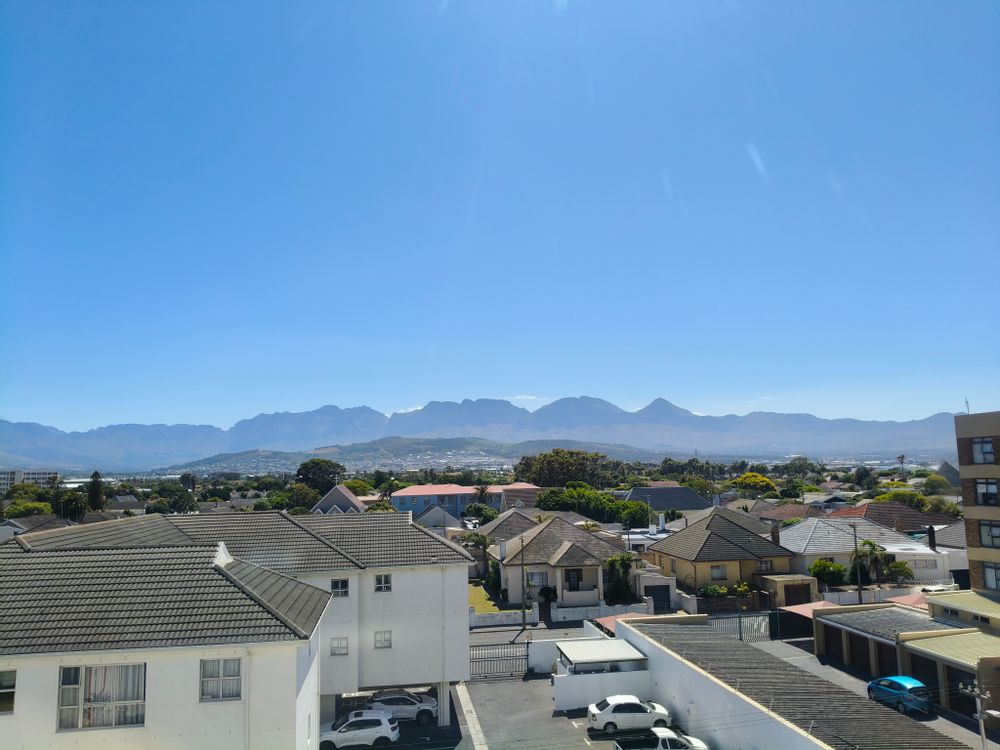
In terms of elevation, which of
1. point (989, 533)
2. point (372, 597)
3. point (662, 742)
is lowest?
point (662, 742)

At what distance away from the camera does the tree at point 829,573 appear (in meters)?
45.2

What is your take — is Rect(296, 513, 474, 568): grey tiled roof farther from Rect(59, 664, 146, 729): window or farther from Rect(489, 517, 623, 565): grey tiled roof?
Rect(489, 517, 623, 565): grey tiled roof

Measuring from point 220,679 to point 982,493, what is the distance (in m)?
34.5

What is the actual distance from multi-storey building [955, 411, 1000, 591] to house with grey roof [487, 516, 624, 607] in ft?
70.1

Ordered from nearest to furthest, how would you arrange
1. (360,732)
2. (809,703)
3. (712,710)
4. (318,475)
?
(809,703) → (712,710) → (360,732) → (318,475)

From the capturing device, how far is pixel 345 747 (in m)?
22.1

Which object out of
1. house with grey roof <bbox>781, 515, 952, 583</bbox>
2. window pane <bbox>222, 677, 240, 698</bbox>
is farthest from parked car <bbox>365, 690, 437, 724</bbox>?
house with grey roof <bbox>781, 515, 952, 583</bbox>

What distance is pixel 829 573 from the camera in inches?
1779

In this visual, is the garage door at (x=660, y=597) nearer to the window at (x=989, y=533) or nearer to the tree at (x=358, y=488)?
the window at (x=989, y=533)

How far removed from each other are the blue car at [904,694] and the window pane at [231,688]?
24834 millimetres

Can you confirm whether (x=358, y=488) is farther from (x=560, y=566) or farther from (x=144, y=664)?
(x=144, y=664)

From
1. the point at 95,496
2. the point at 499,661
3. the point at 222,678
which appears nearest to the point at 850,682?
the point at 499,661

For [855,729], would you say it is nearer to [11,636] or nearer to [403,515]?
[403,515]

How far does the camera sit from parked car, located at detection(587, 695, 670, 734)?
23.6 metres
